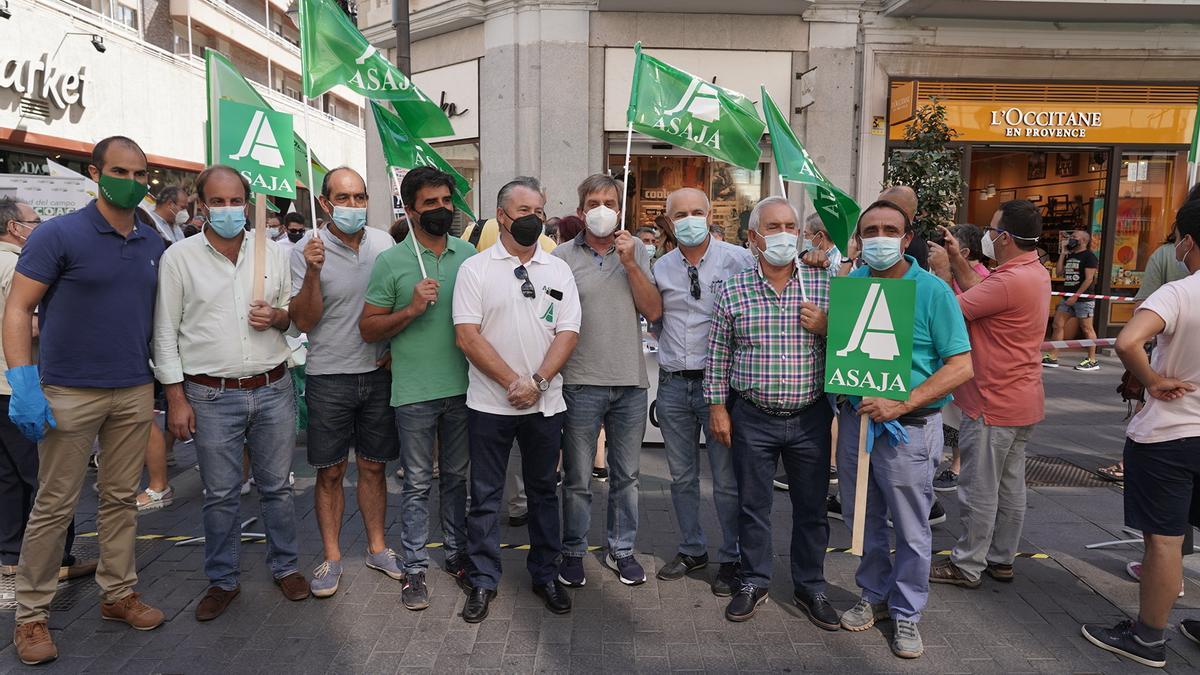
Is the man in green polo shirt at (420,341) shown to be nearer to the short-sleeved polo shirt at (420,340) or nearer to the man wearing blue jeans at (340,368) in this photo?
the short-sleeved polo shirt at (420,340)

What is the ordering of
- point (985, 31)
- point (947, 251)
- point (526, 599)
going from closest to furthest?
point (526, 599), point (947, 251), point (985, 31)

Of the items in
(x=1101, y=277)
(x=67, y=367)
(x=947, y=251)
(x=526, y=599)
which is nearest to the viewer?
(x=67, y=367)

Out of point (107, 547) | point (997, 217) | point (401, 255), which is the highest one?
point (997, 217)

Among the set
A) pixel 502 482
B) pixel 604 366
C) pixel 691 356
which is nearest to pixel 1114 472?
pixel 691 356

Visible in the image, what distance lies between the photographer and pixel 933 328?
354 centimetres

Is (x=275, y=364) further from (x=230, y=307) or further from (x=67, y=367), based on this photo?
(x=67, y=367)

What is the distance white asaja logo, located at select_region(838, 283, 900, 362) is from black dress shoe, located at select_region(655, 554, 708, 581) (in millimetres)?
1709

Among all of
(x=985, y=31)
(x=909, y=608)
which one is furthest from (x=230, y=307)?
(x=985, y=31)

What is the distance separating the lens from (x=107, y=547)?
151 inches

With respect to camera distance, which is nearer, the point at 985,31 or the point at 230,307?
the point at 230,307

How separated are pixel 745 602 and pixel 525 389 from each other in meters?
1.60

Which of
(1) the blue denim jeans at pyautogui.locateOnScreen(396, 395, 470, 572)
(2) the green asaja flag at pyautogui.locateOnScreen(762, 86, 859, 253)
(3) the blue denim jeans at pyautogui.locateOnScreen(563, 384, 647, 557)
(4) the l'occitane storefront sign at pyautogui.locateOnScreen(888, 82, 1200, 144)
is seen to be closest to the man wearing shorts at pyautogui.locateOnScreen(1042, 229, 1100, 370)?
(4) the l'occitane storefront sign at pyautogui.locateOnScreen(888, 82, 1200, 144)

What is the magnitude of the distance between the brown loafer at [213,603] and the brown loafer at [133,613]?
0.18m

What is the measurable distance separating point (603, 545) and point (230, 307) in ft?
8.72
